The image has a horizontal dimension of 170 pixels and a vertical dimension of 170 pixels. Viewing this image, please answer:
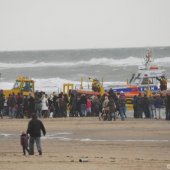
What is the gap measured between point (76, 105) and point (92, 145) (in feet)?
43.4

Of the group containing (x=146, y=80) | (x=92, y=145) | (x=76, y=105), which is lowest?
(x=92, y=145)

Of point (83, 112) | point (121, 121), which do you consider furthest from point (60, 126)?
point (83, 112)

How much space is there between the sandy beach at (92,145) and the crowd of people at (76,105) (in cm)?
88

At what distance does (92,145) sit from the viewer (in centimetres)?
2605

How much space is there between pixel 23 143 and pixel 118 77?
6460cm

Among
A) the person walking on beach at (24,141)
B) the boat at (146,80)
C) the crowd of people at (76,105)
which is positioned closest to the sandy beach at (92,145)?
the person walking on beach at (24,141)

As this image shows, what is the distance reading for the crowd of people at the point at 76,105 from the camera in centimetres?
3712

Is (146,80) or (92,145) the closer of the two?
(92,145)

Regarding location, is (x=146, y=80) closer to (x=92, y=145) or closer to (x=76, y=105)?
(x=76, y=105)

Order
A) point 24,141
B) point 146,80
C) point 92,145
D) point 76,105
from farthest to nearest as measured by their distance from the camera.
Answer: point 146,80 < point 76,105 < point 92,145 < point 24,141

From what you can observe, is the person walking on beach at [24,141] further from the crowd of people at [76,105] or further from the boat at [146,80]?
the boat at [146,80]

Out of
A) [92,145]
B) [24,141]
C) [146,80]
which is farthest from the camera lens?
[146,80]

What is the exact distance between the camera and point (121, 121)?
36.0 m

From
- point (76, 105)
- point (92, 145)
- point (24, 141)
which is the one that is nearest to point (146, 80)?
point (76, 105)
